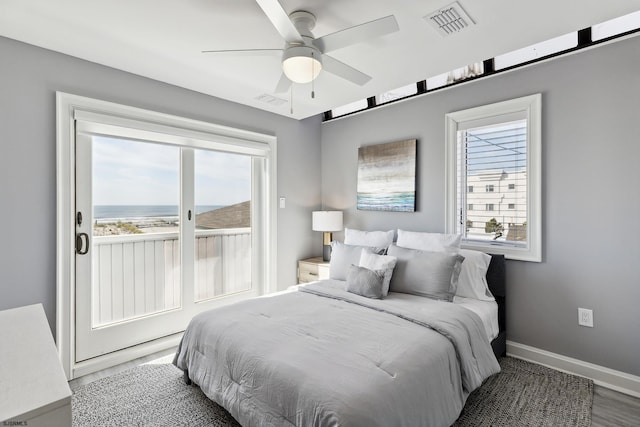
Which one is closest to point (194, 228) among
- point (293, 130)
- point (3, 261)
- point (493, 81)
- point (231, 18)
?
point (3, 261)

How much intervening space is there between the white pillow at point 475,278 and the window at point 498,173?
29 centimetres

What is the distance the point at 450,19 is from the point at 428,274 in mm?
1748

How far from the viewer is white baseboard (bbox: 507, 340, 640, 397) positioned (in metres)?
2.24

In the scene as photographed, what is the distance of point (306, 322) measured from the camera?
2006 mm

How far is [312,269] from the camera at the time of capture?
3.90m

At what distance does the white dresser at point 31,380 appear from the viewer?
808 millimetres

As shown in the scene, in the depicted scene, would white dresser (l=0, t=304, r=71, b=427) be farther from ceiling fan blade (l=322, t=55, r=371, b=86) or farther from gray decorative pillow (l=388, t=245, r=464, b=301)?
gray decorative pillow (l=388, t=245, r=464, b=301)

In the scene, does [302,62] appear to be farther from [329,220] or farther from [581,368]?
[581,368]

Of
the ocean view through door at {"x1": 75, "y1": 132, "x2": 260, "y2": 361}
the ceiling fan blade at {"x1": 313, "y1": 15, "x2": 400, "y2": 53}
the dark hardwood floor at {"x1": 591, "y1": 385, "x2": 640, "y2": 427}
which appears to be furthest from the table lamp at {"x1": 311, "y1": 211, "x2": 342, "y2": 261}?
the dark hardwood floor at {"x1": 591, "y1": 385, "x2": 640, "y2": 427}

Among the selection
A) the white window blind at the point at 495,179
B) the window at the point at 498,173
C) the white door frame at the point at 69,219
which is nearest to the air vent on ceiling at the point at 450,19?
the window at the point at 498,173

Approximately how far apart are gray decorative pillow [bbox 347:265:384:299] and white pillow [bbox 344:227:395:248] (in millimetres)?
648

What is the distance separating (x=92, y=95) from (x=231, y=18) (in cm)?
143

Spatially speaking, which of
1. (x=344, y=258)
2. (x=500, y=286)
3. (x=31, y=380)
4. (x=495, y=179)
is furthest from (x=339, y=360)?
(x=495, y=179)

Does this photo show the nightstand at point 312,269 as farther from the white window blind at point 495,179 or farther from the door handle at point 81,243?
the door handle at point 81,243
